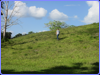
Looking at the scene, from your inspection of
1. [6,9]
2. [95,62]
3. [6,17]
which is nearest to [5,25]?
[6,17]

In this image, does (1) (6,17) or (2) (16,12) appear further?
(2) (16,12)

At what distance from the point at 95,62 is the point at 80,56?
2.88 metres

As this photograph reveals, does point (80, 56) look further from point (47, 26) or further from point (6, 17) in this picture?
point (47, 26)

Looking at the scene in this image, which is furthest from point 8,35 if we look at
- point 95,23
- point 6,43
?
point 95,23

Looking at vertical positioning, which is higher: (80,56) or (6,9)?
(6,9)

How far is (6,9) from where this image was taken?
27875 mm

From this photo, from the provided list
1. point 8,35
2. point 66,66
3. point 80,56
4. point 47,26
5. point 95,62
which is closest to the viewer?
point 66,66

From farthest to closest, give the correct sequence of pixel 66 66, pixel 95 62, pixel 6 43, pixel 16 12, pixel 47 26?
pixel 47 26
pixel 16 12
pixel 6 43
pixel 95 62
pixel 66 66

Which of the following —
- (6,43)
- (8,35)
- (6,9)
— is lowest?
(6,43)

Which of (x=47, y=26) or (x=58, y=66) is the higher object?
(x=47, y=26)

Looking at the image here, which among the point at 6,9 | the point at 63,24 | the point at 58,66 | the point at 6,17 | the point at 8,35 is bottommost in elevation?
the point at 58,66

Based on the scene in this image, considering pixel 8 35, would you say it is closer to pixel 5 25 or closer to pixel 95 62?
pixel 5 25

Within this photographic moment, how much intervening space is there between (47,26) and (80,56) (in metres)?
71.4

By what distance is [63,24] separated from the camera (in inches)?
3494
